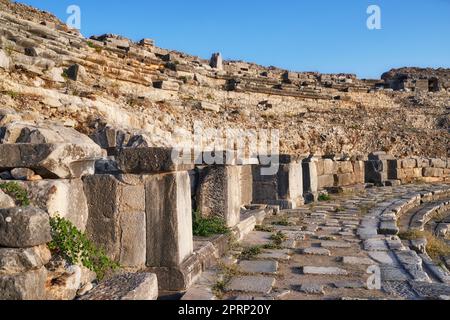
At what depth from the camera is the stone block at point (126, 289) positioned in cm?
279

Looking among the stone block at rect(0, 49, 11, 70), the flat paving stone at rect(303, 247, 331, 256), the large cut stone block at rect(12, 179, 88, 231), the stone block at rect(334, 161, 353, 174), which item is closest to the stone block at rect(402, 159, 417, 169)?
the stone block at rect(334, 161, 353, 174)

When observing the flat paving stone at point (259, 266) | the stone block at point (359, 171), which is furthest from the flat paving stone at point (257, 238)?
the stone block at point (359, 171)

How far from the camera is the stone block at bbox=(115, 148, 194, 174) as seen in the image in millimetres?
4156

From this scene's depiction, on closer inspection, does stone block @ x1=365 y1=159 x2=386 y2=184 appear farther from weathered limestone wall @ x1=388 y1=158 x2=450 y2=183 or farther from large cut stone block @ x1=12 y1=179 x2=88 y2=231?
large cut stone block @ x1=12 y1=179 x2=88 y2=231

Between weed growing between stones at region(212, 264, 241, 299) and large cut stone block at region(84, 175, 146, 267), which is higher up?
large cut stone block at region(84, 175, 146, 267)

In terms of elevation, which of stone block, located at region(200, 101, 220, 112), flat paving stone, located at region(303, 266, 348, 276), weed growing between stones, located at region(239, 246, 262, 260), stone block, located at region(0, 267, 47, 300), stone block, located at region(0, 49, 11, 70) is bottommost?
flat paving stone, located at region(303, 266, 348, 276)

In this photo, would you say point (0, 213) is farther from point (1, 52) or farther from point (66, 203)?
point (1, 52)

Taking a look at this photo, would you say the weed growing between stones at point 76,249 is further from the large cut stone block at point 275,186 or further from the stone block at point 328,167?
the stone block at point 328,167

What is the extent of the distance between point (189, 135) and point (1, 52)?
7.00 meters

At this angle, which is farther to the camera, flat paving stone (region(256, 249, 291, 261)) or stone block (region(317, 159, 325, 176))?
stone block (region(317, 159, 325, 176))

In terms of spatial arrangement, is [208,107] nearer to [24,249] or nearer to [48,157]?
[48,157]

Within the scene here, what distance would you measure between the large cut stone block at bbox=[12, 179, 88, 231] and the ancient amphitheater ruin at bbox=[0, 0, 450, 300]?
0.01 m

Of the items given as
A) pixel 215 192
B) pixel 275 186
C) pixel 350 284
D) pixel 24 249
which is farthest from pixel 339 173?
pixel 24 249

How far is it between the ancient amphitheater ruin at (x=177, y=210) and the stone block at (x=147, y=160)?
0.01m
